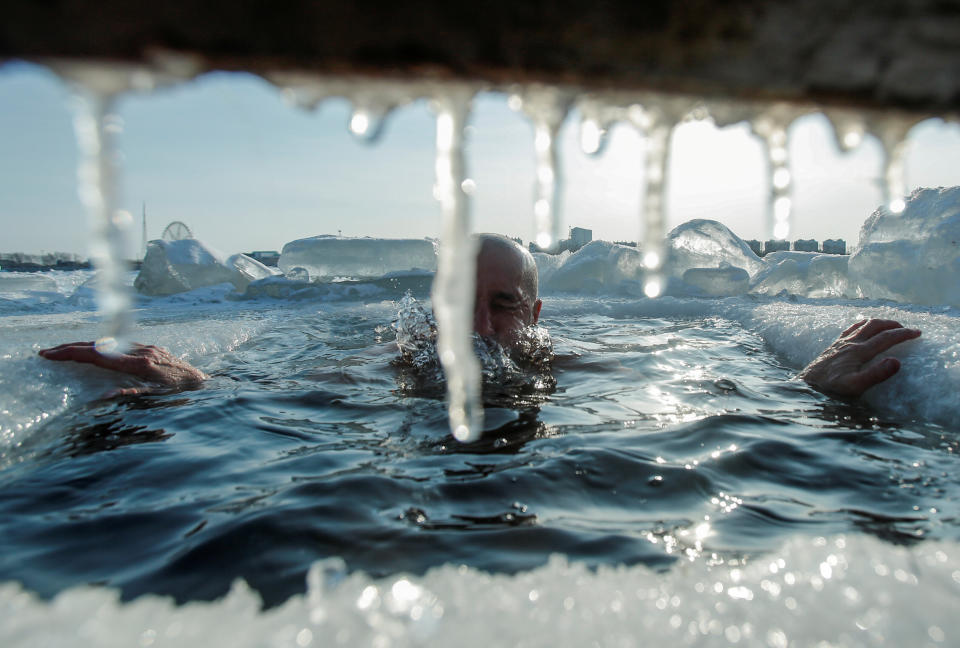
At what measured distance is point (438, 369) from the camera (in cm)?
372

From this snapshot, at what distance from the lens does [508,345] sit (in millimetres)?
3990

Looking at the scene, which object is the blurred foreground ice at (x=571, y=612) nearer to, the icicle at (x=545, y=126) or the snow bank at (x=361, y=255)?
the icicle at (x=545, y=126)

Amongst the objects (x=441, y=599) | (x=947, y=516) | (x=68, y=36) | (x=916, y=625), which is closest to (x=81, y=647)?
(x=441, y=599)

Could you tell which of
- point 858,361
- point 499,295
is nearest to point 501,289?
point 499,295

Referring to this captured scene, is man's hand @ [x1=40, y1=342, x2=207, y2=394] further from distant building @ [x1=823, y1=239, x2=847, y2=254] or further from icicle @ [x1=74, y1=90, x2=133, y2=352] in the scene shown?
distant building @ [x1=823, y1=239, x2=847, y2=254]

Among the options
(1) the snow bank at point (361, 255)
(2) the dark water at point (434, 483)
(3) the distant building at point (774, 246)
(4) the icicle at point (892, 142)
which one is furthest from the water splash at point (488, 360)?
(3) the distant building at point (774, 246)

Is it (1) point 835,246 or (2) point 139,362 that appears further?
(1) point 835,246

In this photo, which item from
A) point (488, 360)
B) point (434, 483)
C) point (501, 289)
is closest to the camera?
point (434, 483)

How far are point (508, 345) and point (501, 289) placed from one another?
0.38m

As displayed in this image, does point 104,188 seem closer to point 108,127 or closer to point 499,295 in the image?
point 108,127

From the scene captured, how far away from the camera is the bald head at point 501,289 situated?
3852mm

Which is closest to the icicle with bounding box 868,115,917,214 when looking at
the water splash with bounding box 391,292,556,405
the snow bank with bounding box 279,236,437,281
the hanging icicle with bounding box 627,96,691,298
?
the hanging icicle with bounding box 627,96,691,298

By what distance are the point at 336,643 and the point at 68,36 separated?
0.73m

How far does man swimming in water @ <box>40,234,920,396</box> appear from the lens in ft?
9.79
